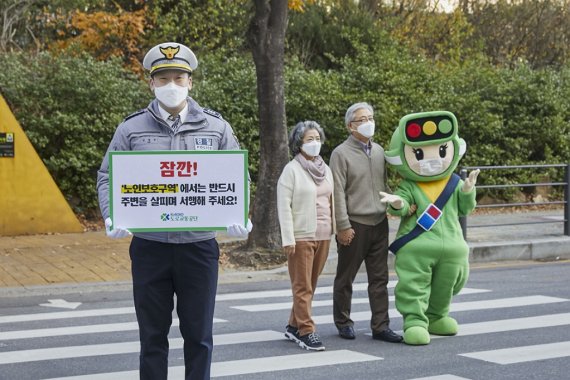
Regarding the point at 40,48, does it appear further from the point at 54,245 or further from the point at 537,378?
the point at 537,378

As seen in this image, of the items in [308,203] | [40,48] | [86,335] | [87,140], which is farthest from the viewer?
[40,48]

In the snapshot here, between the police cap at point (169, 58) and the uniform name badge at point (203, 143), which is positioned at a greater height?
the police cap at point (169, 58)

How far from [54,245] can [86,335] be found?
5.58 metres

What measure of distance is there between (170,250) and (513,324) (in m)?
4.47

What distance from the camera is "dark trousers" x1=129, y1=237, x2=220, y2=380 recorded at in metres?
5.29

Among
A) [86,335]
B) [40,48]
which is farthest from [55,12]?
[86,335]

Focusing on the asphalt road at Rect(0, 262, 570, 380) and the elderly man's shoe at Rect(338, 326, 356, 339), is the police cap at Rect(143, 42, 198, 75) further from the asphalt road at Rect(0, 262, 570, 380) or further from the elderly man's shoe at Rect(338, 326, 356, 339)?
the elderly man's shoe at Rect(338, 326, 356, 339)

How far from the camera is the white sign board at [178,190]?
17.4ft

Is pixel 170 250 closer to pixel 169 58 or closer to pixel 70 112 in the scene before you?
pixel 169 58

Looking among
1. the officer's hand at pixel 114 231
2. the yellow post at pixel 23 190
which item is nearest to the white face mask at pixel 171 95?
the officer's hand at pixel 114 231

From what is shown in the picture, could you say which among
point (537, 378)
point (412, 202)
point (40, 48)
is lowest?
point (537, 378)

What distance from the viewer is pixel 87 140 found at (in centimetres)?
1580

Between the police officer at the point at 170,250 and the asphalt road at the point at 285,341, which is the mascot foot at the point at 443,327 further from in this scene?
the police officer at the point at 170,250

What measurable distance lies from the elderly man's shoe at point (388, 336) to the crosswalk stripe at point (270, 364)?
50 cm
